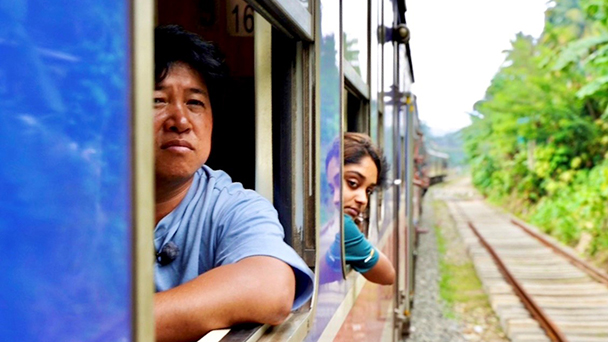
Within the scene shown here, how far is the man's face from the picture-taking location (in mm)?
1587

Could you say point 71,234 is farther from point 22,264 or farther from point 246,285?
point 246,285

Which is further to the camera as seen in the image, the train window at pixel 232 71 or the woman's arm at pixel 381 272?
the woman's arm at pixel 381 272

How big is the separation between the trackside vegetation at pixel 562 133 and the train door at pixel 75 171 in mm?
12014

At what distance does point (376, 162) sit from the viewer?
3.02 m

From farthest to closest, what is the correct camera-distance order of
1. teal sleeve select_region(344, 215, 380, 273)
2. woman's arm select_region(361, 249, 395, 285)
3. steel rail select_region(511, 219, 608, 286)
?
steel rail select_region(511, 219, 608, 286) < woman's arm select_region(361, 249, 395, 285) < teal sleeve select_region(344, 215, 380, 273)

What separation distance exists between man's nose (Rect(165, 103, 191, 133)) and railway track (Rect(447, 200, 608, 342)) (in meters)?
6.64

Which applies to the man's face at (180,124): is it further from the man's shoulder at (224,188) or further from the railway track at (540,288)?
the railway track at (540,288)

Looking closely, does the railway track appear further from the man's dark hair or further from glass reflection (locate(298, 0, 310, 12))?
the man's dark hair

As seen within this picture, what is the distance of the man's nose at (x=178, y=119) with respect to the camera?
1597mm

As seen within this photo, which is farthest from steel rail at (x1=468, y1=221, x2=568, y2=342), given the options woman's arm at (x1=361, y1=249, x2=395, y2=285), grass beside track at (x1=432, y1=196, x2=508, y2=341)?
woman's arm at (x1=361, y1=249, x2=395, y2=285)

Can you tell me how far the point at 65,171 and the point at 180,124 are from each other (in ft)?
2.91

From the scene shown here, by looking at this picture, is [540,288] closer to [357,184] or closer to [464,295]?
[464,295]

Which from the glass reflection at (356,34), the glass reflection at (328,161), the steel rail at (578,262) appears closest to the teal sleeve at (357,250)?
the glass reflection at (328,161)

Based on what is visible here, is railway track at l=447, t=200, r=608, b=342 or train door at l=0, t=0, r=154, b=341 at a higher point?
train door at l=0, t=0, r=154, b=341
